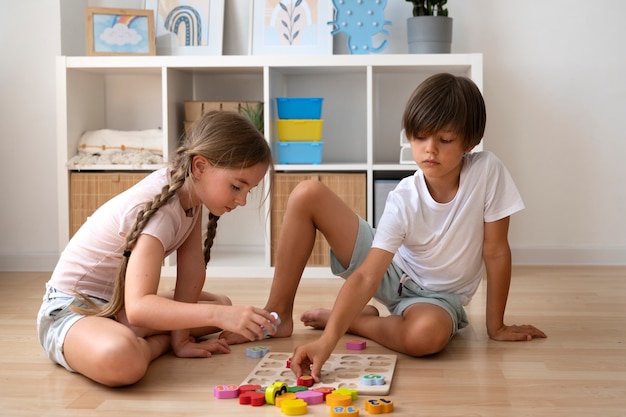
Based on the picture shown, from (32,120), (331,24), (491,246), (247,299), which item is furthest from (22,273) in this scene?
(491,246)

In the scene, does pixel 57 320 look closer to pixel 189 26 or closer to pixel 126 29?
pixel 126 29

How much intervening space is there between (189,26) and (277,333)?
1.51 metres

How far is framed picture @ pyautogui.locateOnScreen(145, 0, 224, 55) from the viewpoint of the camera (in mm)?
2969

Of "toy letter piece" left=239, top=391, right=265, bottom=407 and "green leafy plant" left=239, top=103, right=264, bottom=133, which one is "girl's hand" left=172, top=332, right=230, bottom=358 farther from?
"green leafy plant" left=239, top=103, right=264, bottom=133

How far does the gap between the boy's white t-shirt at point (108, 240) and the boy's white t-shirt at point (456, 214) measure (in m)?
0.43

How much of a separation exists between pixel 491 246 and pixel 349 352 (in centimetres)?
38

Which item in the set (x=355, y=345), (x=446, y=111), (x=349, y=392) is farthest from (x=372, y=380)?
(x=446, y=111)

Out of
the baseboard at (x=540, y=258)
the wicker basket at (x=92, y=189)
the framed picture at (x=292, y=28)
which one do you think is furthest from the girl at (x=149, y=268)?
the baseboard at (x=540, y=258)

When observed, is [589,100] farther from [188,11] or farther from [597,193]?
[188,11]

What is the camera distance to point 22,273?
2949 mm

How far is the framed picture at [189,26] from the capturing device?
117 inches

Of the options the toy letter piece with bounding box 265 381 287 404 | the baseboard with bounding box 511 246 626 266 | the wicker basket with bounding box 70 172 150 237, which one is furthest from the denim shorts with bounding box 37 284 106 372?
the baseboard with bounding box 511 246 626 266

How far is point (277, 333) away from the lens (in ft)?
6.13

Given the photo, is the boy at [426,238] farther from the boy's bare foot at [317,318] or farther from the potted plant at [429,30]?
the potted plant at [429,30]
